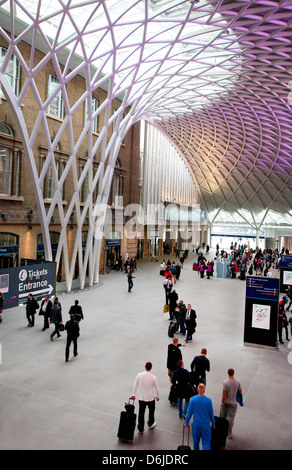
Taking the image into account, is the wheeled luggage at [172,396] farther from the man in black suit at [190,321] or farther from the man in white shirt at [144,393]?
the man in black suit at [190,321]

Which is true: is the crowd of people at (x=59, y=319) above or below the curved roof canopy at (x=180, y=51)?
below

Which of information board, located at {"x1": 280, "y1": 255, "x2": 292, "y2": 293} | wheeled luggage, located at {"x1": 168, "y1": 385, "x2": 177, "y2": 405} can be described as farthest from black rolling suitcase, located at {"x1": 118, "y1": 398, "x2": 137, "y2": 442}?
information board, located at {"x1": 280, "y1": 255, "x2": 292, "y2": 293}

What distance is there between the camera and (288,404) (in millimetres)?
8469

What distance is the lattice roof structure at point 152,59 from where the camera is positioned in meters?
17.3

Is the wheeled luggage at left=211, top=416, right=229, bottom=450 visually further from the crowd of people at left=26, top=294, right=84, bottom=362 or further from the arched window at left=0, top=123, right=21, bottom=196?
the arched window at left=0, top=123, right=21, bottom=196

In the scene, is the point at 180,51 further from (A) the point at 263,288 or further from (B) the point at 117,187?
(A) the point at 263,288

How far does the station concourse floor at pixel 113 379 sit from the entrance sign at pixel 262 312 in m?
0.42

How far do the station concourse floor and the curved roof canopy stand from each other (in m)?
12.7

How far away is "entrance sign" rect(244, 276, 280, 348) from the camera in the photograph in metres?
12.6

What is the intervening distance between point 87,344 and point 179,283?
1556 centimetres

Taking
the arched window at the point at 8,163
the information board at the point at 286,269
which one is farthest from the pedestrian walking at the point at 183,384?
the information board at the point at 286,269

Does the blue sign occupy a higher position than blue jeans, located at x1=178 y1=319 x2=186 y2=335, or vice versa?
the blue sign

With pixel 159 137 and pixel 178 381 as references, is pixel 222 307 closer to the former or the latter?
pixel 178 381

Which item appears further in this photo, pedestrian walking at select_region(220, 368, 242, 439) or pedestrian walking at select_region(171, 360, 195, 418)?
pedestrian walking at select_region(171, 360, 195, 418)
